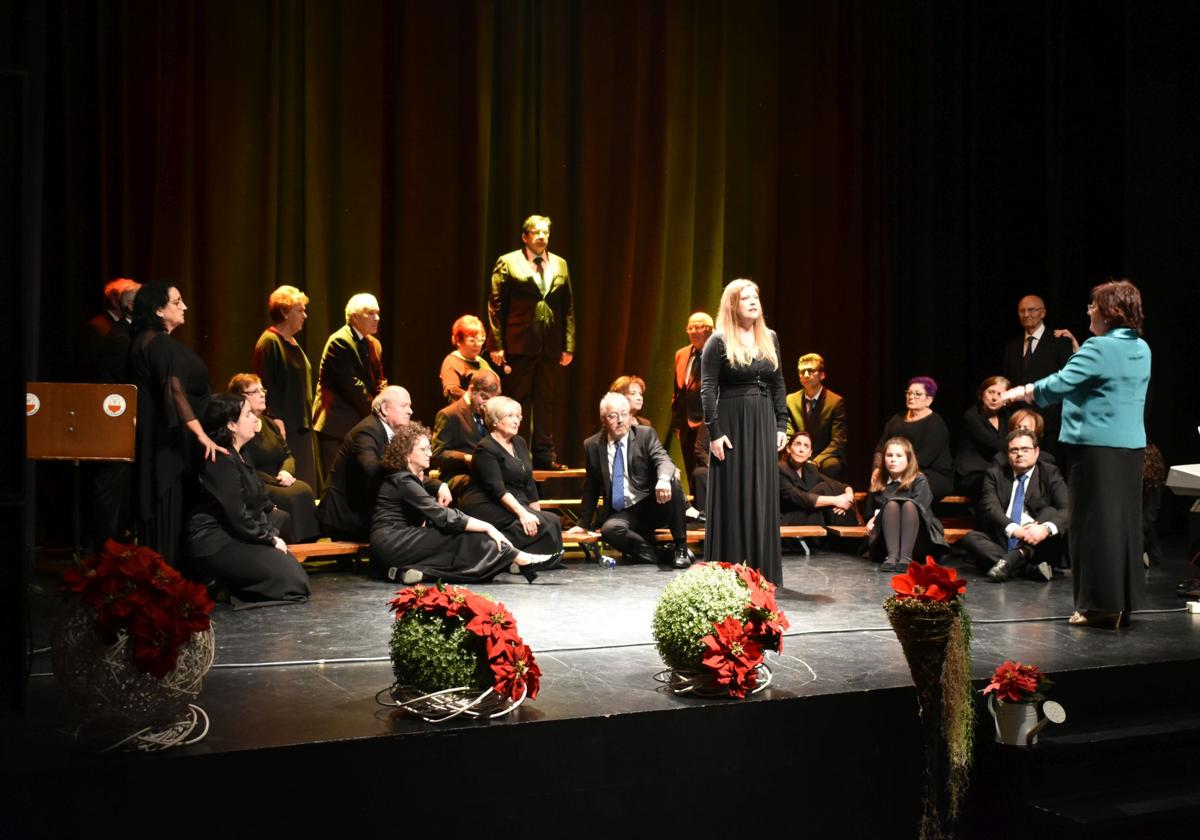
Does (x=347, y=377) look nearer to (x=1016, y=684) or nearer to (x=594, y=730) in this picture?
(x=594, y=730)

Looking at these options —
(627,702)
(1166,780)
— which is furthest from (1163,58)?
(627,702)

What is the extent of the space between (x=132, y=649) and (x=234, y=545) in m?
2.42

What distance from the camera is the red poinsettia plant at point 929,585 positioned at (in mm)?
3861

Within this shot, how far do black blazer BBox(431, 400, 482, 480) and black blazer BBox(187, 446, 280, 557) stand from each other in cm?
162

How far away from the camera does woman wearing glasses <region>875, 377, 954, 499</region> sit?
787cm

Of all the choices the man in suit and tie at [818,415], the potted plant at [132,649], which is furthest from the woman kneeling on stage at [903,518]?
the potted plant at [132,649]

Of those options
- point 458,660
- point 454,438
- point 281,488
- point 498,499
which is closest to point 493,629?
point 458,660

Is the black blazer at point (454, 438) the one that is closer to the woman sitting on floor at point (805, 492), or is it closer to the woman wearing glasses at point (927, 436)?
the woman sitting on floor at point (805, 492)

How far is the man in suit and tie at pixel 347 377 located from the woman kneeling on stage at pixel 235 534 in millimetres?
1566

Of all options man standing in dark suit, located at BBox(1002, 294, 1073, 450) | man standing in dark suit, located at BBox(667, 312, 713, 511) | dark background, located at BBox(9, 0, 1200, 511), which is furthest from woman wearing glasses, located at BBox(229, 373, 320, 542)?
man standing in dark suit, located at BBox(1002, 294, 1073, 450)

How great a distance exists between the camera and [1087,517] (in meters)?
5.14

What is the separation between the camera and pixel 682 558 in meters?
7.14

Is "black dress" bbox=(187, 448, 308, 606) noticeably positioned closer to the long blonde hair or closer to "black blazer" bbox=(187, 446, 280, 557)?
"black blazer" bbox=(187, 446, 280, 557)

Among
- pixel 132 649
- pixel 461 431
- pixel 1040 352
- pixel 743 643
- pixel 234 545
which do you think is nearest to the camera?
pixel 132 649
